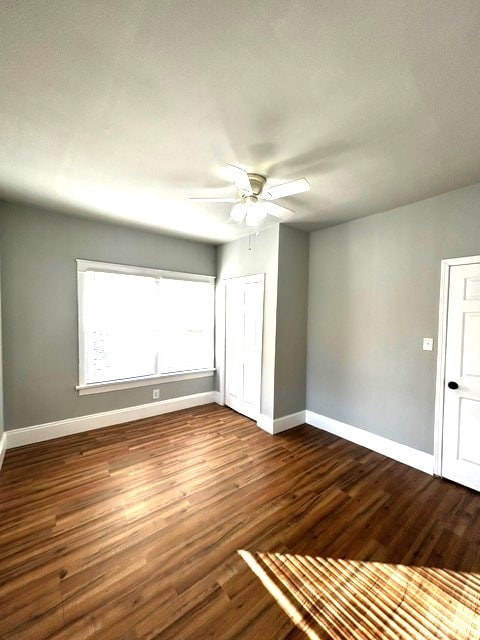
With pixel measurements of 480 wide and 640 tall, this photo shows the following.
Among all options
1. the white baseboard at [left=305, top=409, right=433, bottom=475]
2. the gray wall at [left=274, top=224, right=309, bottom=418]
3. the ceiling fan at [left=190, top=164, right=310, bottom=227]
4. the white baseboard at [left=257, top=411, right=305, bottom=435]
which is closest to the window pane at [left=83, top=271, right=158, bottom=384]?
the white baseboard at [left=257, top=411, right=305, bottom=435]

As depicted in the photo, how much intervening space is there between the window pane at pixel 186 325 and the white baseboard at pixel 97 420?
20.3 inches

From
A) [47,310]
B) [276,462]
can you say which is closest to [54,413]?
[47,310]

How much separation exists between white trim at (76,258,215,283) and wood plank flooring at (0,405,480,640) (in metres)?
2.13

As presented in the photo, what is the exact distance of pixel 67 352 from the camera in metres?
3.20

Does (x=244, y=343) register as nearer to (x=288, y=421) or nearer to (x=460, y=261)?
(x=288, y=421)

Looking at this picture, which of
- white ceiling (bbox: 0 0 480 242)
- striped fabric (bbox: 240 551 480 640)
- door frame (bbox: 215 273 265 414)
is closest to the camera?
white ceiling (bbox: 0 0 480 242)

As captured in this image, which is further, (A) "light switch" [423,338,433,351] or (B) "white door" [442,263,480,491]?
(A) "light switch" [423,338,433,351]

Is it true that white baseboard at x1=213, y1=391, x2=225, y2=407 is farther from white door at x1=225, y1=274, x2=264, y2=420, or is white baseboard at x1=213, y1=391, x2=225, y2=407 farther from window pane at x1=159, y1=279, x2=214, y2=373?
window pane at x1=159, y1=279, x2=214, y2=373

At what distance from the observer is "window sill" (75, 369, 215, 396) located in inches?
131

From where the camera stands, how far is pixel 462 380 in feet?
7.72

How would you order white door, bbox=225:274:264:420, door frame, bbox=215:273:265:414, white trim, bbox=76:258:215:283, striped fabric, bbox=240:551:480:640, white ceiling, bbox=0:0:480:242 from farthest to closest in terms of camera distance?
door frame, bbox=215:273:265:414
white door, bbox=225:274:264:420
white trim, bbox=76:258:215:283
striped fabric, bbox=240:551:480:640
white ceiling, bbox=0:0:480:242

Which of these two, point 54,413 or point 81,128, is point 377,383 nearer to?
point 81,128

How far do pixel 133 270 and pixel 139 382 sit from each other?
1.59m

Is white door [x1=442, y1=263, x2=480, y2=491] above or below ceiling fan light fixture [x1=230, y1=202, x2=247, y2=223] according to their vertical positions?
below
